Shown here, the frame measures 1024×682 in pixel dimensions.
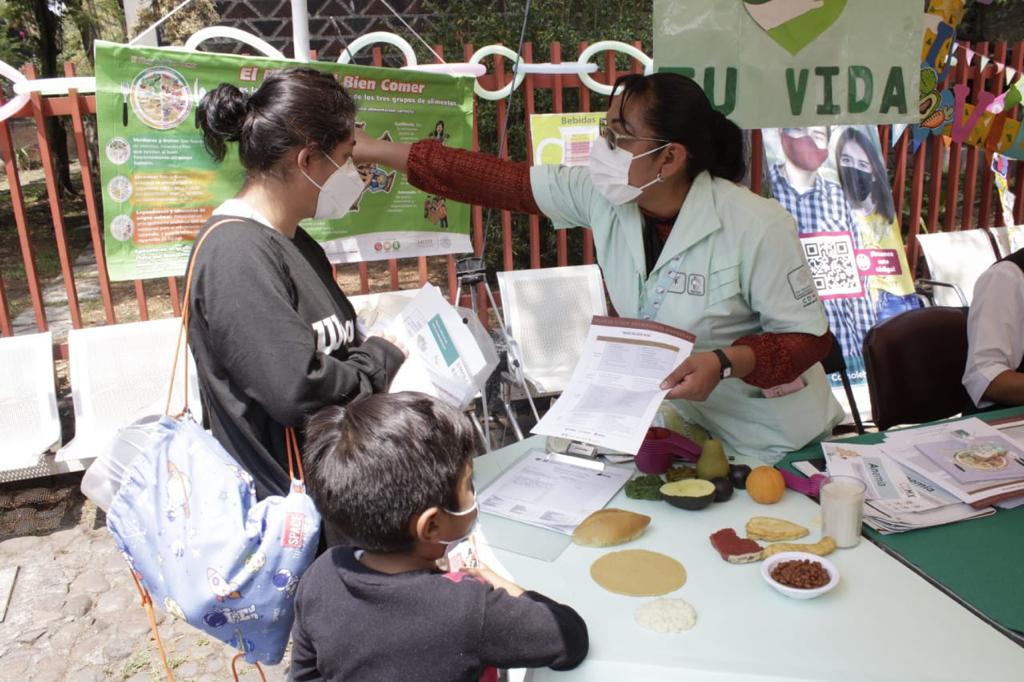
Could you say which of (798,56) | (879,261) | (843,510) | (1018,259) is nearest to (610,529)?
(843,510)

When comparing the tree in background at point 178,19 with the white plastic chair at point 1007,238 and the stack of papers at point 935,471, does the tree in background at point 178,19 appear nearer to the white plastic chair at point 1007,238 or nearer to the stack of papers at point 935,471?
the white plastic chair at point 1007,238

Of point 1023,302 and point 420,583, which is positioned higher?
point 1023,302

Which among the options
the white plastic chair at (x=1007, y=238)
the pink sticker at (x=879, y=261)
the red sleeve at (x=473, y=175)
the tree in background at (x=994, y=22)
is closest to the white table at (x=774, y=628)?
the red sleeve at (x=473, y=175)

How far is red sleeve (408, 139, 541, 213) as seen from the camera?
8.77ft

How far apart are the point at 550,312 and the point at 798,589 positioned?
3607 millimetres

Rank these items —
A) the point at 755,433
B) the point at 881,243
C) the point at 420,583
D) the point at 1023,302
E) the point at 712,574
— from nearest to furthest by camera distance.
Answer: the point at 420,583
the point at 712,574
the point at 755,433
the point at 1023,302
the point at 881,243

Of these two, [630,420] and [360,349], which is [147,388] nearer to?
[360,349]

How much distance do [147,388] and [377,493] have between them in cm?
348

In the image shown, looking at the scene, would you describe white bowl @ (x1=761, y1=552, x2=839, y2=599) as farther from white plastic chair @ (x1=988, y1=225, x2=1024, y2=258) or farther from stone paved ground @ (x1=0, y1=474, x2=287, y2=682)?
white plastic chair @ (x1=988, y1=225, x2=1024, y2=258)

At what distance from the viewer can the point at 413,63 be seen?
427 centimetres

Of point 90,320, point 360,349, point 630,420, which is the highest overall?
point 360,349

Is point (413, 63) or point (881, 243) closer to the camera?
point (413, 63)

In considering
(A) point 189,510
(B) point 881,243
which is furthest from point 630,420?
(B) point 881,243

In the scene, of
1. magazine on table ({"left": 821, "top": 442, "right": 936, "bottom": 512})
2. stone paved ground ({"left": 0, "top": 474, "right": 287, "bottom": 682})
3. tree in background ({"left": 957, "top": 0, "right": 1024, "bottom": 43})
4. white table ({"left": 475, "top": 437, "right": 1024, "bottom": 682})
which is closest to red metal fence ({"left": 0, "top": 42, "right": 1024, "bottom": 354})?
stone paved ground ({"left": 0, "top": 474, "right": 287, "bottom": 682})
